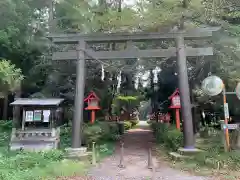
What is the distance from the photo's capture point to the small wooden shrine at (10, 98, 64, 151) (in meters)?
13.4

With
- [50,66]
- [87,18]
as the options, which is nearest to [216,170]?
[87,18]

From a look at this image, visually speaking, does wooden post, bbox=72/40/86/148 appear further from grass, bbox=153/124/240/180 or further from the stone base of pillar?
grass, bbox=153/124/240/180

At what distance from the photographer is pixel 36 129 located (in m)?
13.8

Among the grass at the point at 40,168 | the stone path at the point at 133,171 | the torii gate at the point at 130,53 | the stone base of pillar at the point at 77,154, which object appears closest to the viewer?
the grass at the point at 40,168

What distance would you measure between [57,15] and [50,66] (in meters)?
5.60

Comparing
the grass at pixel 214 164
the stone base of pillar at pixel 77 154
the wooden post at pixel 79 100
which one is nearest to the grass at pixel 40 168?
the stone base of pillar at pixel 77 154

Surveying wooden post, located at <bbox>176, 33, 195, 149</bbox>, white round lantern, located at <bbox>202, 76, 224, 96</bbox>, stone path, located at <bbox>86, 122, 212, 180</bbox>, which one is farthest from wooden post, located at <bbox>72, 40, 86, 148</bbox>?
white round lantern, located at <bbox>202, 76, 224, 96</bbox>

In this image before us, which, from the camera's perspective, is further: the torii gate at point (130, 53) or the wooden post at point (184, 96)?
the torii gate at point (130, 53)

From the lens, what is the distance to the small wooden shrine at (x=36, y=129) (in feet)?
43.9

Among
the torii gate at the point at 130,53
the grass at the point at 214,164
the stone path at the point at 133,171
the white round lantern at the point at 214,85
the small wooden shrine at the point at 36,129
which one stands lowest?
the stone path at the point at 133,171

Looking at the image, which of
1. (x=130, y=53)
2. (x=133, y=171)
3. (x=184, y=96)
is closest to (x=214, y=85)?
(x=184, y=96)

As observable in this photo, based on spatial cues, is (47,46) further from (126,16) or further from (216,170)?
(216,170)

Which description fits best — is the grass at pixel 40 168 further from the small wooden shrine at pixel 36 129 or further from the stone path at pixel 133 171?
the small wooden shrine at pixel 36 129

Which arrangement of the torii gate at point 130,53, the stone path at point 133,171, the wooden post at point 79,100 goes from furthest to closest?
the torii gate at point 130,53 → the wooden post at point 79,100 → the stone path at point 133,171
